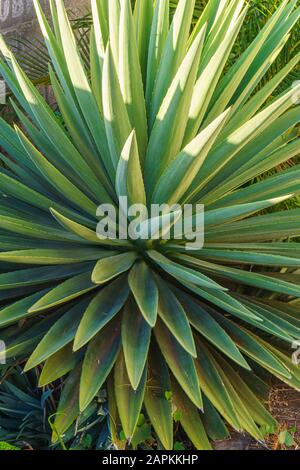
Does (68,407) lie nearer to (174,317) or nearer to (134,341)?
(134,341)

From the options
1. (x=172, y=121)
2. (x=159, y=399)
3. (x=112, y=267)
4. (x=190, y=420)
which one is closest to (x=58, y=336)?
(x=112, y=267)

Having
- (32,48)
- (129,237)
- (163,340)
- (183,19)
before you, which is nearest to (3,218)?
(129,237)

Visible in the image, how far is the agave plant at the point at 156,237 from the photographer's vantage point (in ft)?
8.36

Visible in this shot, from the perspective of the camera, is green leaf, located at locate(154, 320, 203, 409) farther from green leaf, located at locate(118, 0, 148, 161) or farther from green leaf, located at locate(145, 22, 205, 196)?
green leaf, located at locate(118, 0, 148, 161)

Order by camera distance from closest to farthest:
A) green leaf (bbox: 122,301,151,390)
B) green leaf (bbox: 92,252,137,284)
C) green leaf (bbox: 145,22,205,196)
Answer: green leaf (bbox: 122,301,151,390)
green leaf (bbox: 92,252,137,284)
green leaf (bbox: 145,22,205,196)

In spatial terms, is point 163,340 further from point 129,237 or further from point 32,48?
point 32,48

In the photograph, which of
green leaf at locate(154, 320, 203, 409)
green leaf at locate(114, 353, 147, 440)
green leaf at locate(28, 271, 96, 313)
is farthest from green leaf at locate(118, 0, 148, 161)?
green leaf at locate(114, 353, 147, 440)

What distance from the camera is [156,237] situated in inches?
A: 102

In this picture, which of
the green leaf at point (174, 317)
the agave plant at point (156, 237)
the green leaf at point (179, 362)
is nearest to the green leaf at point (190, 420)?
the agave plant at point (156, 237)

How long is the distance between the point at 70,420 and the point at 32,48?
2.46 m

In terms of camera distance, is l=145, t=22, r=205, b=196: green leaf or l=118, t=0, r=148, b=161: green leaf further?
l=118, t=0, r=148, b=161: green leaf

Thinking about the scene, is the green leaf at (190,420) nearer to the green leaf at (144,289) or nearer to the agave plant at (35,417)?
the agave plant at (35,417)

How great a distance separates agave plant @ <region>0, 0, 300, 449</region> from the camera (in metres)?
2.55

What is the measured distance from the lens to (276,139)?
3.14 metres
